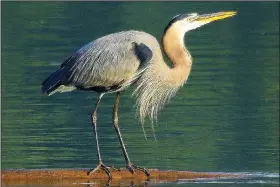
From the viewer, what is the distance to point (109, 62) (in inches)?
499

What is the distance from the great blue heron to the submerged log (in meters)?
0.30

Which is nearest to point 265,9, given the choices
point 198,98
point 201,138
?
point 198,98

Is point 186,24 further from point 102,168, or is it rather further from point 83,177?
point 83,177

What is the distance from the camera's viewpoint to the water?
44.6 ft

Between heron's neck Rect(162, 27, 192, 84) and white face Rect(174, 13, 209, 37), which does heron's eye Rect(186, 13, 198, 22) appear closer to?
white face Rect(174, 13, 209, 37)

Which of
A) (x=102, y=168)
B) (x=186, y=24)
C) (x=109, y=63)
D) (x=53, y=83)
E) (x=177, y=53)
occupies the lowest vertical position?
(x=102, y=168)

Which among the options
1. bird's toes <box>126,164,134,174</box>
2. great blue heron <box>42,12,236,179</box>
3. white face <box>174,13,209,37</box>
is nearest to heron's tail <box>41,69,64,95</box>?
great blue heron <box>42,12,236,179</box>

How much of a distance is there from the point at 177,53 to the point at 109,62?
687 millimetres

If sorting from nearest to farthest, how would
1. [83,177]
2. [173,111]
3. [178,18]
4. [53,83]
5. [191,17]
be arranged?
[83,177]
[178,18]
[191,17]
[53,83]
[173,111]

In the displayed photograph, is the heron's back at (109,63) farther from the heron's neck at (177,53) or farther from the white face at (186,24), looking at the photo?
the white face at (186,24)

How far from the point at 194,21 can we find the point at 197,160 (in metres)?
1.63

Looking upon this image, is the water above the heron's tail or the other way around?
the other way around

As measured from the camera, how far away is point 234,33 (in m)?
28.7

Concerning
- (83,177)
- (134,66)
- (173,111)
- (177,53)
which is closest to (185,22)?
(177,53)
